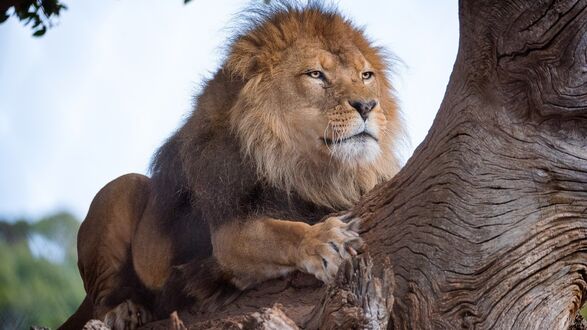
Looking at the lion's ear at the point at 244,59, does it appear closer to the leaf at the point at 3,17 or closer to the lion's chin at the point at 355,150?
the lion's chin at the point at 355,150

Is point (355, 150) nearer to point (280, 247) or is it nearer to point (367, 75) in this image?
point (367, 75)

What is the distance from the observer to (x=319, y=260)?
13.1ft

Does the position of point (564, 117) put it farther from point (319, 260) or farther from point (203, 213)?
point (203, 213)

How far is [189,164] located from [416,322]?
66.1 inches

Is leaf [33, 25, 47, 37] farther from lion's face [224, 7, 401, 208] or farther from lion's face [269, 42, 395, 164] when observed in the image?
lion's face [269, 42, 395, 164]

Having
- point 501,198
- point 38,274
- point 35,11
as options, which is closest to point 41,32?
point 35,11

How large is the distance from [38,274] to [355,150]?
4623 millimetres

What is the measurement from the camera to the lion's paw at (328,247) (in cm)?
394

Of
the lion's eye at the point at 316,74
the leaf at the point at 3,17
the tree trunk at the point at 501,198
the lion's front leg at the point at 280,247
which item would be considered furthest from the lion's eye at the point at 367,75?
the leaf at the point at 3,17

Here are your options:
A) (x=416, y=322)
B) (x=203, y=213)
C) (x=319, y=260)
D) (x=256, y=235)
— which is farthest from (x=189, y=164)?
(x=416, y=322)

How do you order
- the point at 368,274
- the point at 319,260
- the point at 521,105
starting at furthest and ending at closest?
the point at 319,260 < the point at 521,105 < the point at 368,274

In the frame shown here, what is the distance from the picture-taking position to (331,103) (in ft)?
15.2

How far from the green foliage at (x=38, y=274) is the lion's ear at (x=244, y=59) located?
2994mm

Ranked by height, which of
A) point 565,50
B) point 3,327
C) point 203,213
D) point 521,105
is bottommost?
point 3,327
